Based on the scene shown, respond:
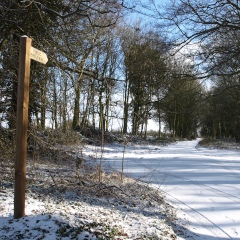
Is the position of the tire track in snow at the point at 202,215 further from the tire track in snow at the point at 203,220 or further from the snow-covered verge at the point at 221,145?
the snow-covered verge at the point at 221,145

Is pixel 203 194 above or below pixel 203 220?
above

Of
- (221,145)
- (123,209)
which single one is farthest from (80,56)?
(221,145)

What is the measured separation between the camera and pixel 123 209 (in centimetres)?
512

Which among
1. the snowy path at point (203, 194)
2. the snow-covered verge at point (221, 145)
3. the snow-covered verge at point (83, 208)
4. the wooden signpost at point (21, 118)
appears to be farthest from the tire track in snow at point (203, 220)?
the snow-covered verge at point (221, 145)

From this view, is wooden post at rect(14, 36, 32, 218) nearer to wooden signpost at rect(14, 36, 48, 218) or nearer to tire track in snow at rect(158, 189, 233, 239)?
wooden signpost at rect(14, 36, 48, 218)

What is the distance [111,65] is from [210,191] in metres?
17.0

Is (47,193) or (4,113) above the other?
(4,113)

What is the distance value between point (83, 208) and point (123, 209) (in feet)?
2.66

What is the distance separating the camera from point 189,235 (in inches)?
177

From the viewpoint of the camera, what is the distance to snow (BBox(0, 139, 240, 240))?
3777mm

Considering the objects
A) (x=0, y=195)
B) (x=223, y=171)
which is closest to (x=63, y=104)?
(x=0, y=195)

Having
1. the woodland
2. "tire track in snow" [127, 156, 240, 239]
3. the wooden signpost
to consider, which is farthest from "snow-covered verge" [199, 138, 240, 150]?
the wooden signpost

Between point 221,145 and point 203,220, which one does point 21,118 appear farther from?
point 221,145

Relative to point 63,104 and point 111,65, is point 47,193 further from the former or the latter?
point 111,65
